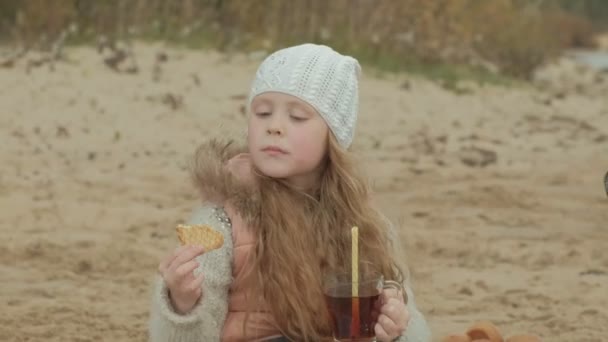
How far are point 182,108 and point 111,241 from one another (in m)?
2.81

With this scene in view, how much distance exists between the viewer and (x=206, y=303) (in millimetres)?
3129

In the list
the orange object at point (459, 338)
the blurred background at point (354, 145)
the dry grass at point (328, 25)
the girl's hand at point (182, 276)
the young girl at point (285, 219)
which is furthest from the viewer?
the dry grass at point (328, 25)

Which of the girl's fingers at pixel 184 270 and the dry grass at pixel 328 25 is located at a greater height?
the dry grass at pixel 328 25

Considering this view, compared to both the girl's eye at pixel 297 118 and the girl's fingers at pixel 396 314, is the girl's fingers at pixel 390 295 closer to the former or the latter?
the girl's fingers at pixel 396 314

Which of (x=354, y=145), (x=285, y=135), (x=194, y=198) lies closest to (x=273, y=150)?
(x=285, y=135)

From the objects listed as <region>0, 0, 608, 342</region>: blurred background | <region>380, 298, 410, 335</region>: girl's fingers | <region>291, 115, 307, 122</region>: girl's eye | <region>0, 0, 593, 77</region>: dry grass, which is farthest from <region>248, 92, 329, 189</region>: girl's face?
<region>0, 0, 593, 77</region>: dry grass

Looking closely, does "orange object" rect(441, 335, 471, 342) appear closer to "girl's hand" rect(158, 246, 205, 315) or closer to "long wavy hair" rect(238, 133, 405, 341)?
"long wavy hair" rect(238, 133, 405, 341)

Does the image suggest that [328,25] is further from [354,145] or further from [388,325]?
[388,325]

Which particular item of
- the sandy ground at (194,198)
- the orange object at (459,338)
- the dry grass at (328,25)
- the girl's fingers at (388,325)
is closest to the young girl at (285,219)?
the girl's fingers at (388,325)

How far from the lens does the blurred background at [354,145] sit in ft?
17.9

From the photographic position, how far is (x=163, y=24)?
35.6 feet

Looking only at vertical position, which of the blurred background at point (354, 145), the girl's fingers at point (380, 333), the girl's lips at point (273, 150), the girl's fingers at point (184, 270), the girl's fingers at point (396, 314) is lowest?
the girl's fingers at point (380, 333)

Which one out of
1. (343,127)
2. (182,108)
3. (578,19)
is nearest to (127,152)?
(182,108)

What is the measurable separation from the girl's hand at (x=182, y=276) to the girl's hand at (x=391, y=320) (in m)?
0.41
